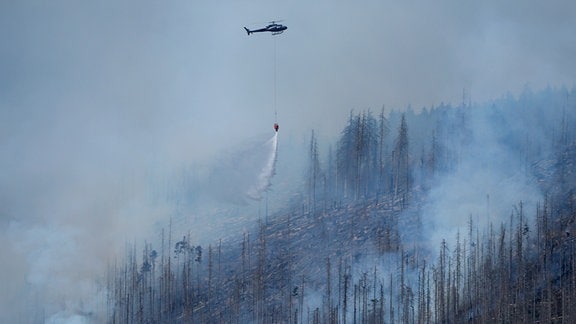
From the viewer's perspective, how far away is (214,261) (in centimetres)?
19238

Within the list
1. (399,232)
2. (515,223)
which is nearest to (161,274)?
(399,232)

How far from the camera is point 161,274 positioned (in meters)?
194

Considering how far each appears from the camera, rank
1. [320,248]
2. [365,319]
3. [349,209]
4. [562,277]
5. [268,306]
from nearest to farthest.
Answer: [562,277] → [365,319] → [268,306] → [320,248] → [349,209]

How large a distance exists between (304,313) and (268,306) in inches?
274

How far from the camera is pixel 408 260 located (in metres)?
170

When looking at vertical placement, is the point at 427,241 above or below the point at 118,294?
above

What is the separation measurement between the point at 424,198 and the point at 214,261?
142 ft

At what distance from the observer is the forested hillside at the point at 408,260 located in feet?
505

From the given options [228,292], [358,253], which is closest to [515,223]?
[358,253]

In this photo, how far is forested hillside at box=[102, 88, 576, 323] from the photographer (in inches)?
6058

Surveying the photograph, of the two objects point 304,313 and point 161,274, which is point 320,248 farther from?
point 161,274

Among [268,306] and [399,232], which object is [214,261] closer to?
[268,306]

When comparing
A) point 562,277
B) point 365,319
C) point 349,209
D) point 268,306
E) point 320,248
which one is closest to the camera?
point 562,277

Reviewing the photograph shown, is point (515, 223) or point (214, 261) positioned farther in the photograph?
point (214, 261)
